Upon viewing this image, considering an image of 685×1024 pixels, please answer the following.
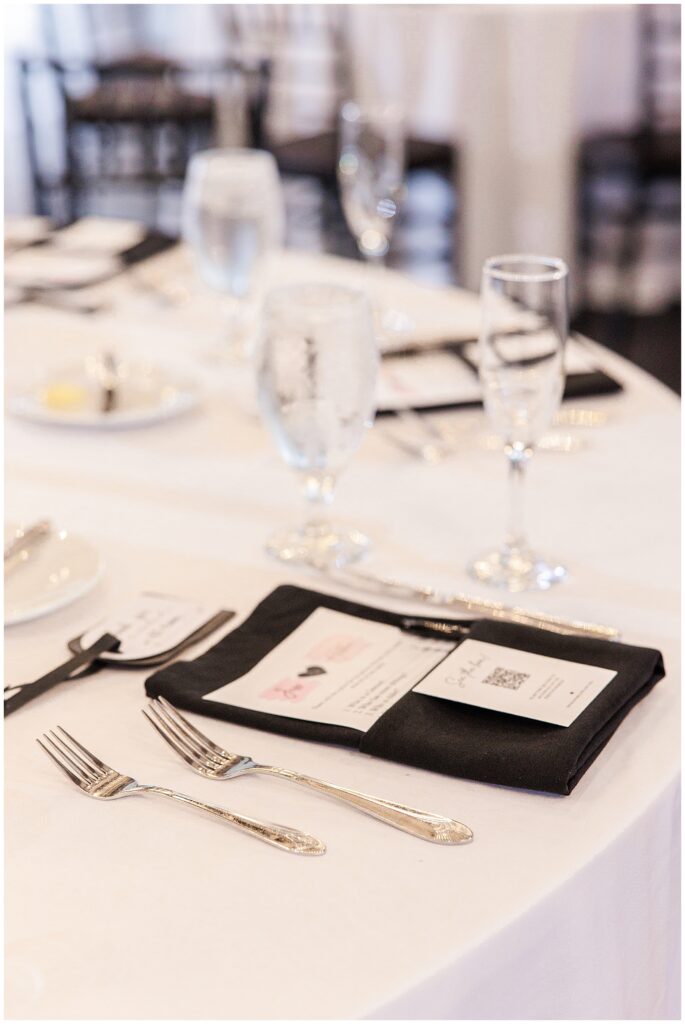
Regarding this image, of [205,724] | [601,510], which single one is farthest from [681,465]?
[205,724]

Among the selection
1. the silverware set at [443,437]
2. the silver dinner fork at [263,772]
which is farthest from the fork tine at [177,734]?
the silverware set at [443,437]

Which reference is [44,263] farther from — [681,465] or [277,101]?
[277,101]

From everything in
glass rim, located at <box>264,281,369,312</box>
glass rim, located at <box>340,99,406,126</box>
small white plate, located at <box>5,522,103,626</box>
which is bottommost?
small white plate, located at <box>5,522,103,626</box>

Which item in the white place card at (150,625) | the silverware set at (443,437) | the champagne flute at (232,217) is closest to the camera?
the white place card at (150,625)

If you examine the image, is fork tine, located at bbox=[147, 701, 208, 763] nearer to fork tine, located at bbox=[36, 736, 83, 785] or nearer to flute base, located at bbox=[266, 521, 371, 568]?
fork tine, located at bbox=[36, 736, 83, 785]

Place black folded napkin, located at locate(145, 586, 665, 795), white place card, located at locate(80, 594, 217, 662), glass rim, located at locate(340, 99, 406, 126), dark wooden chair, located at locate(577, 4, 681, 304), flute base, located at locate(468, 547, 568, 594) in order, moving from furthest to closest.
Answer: dark wooden chair, located at locate(577, 4, 681, 304) < glass rim, located at locate(340, 99, 406, 126) < flute base, located at locate(468, 547, 568, 594) < white place card, located at locate(80, 594, 217, 662) < black folded napkin, located at locate(145, 586, 665, 795)

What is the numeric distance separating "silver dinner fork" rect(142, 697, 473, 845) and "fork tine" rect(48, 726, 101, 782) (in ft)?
0.16

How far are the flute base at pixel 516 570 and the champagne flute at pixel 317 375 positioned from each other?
107 millimetres

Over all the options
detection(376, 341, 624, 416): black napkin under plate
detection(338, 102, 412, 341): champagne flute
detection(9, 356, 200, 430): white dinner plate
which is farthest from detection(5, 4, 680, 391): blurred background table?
detection(376, 341, 624, 416): black napkin under plate

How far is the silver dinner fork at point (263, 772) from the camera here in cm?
69

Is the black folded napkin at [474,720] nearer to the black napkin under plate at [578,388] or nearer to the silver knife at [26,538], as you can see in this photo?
the silver knife at [26,538]

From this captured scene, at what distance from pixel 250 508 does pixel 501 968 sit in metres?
0.59

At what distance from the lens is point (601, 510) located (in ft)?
3.68

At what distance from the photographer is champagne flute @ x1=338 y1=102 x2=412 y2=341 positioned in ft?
5.67
